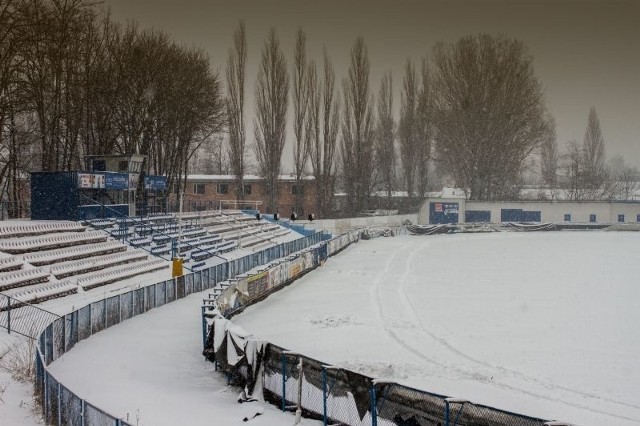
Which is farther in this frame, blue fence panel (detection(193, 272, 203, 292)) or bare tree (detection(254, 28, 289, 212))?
bare tree (detection(254, 28, 289, 212))

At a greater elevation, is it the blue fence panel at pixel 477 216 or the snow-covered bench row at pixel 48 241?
the snow-covered bench row at pixel 48 241

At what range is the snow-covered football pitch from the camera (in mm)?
14828

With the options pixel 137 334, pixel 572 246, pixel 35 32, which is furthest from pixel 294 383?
pixel 572 246

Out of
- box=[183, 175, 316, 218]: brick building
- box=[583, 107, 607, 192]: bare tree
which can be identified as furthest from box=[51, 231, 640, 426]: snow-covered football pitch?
box=[583, 107, 607, 192]: bare tree

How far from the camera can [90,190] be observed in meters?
36.2

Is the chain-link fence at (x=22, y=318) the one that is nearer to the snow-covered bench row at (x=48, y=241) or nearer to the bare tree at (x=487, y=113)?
the snow-covered bench row at (x=48, y=241)

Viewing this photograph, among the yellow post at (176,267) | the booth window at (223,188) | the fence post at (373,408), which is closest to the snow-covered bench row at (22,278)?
the yellow post at (176,267)

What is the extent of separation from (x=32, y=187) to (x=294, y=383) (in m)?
26.9

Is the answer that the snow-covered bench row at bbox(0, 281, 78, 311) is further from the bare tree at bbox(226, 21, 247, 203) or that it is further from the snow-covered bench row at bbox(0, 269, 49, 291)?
the bare tree at bbox(226, 21, 247, 203)

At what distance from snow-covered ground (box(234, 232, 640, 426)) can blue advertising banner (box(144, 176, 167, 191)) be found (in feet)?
46.7

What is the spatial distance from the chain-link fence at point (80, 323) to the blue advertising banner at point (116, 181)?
9655 mm

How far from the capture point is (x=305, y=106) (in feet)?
224

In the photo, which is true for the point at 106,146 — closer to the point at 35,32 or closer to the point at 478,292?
the point at 35,32

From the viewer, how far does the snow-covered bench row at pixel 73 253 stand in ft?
86.3
